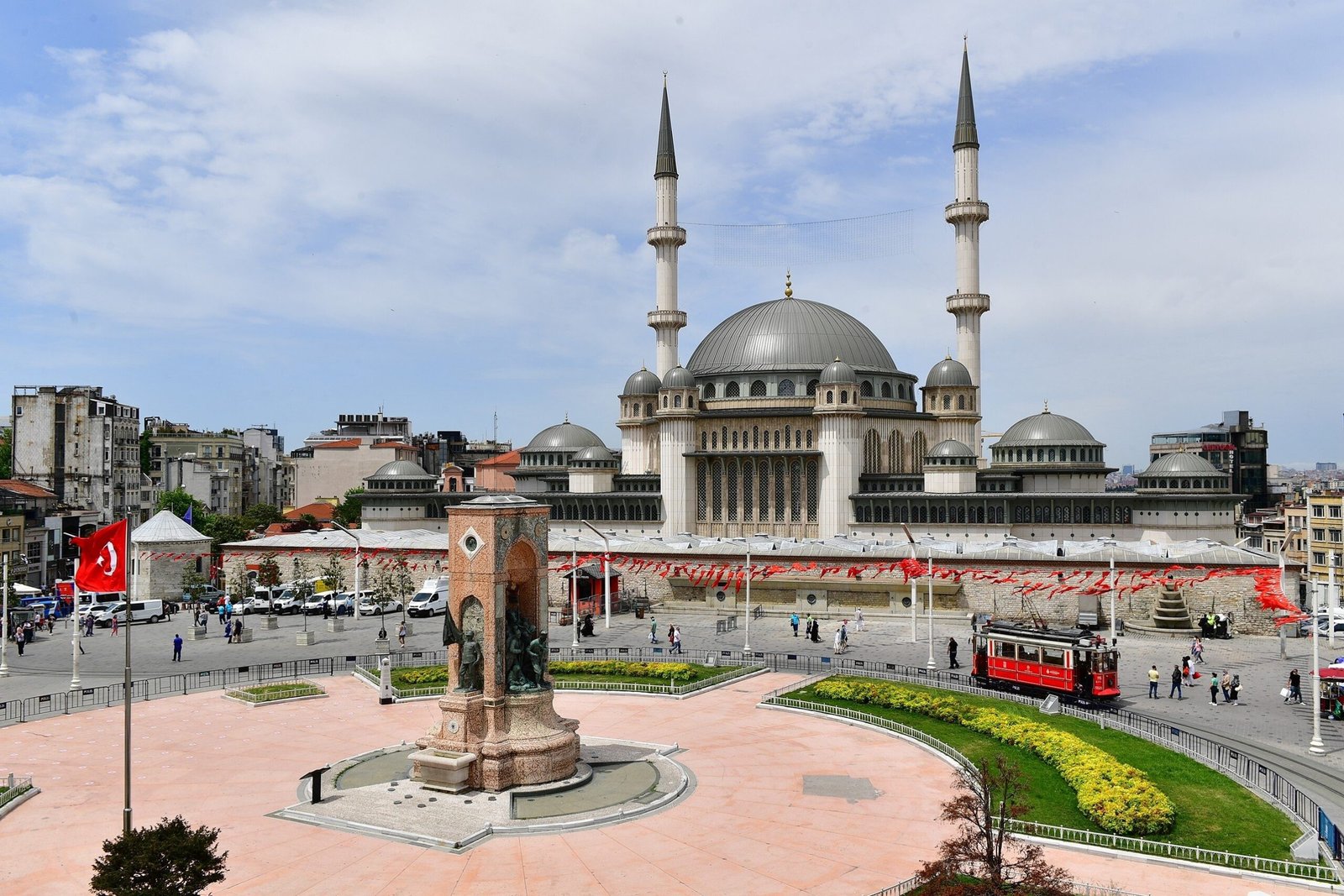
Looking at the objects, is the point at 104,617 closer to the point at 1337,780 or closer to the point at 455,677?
the point at 455,677

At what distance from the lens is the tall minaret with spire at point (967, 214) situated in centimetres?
7275

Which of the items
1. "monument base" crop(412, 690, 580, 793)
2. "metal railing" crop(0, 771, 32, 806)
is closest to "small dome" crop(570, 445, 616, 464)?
"monument base" crop(412, 690, 580, 793)

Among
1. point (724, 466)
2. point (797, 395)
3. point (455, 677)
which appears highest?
point (797, 395)

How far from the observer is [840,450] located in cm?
6788

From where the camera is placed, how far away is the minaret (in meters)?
78.7

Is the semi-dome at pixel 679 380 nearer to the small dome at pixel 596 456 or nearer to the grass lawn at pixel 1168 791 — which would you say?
the small dome at pixel 596 456

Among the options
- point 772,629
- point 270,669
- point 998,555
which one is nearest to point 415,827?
point 270,669

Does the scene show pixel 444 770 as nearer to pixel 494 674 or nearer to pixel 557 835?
pixel 494 674

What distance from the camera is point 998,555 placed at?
5119 cm

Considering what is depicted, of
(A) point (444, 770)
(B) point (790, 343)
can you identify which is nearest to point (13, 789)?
(A) point (444, 770)

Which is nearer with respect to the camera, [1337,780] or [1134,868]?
[1134,868]

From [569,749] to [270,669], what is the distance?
1960 centimetres

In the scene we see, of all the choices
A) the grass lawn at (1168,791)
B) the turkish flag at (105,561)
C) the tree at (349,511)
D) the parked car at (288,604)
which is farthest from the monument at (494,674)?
the tree at (349,511)

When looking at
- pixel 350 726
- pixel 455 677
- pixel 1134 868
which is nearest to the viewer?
pixel 1134 868
